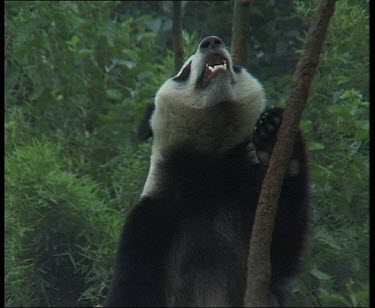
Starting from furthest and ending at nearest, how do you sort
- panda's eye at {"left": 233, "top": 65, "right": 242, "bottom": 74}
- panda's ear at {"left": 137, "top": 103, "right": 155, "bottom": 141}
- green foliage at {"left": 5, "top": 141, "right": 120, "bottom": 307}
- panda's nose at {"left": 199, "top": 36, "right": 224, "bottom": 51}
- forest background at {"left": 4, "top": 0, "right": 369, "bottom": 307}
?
green foliage at {"left": 5, "top": 141, "right": 120, "bottom": 307}, forest background at {"left": 4, "top": 0, "right": 369, "bottom": 307}, panda's ear at {"left": 137, "top": 103, "right": 155, "bottom": 141}, panda's eye at {"left": 233, "top": 65, "right": 242, "bottom": 74}, panda's nose at {"left": 199, "top": 36, "right": 224, "bottom": 51}

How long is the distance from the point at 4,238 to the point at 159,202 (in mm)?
1976

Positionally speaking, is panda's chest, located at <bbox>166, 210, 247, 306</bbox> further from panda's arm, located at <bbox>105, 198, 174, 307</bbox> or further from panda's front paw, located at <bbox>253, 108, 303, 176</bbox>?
panda's front paw, located at <bbox>253, 108, 303, 176</bbox>

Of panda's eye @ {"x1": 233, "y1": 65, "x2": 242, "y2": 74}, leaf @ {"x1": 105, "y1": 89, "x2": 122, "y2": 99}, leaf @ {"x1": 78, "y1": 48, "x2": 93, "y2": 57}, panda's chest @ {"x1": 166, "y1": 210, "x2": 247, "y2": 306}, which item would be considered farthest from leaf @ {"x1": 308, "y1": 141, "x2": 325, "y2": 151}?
leaf @ {"x1": 78, "y1": 48, "x2": 93, "y2": 57}

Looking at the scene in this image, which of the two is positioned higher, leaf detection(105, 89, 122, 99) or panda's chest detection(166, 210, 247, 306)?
panda's chest detection(166, 210, 247, 306)

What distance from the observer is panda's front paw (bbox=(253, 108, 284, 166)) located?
3590 millimetres

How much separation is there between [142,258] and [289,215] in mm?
538

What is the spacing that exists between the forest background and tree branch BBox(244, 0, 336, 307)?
4.48ft

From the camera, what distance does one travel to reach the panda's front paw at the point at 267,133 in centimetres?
359

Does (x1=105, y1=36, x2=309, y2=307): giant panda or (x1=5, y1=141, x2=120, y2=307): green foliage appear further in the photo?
(x1=5, y1=141, x2=120, y2=307): green foliage

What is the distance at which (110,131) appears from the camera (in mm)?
6184

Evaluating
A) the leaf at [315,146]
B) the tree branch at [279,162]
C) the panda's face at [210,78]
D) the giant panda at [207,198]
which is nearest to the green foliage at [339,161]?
the leaf at [315,146]

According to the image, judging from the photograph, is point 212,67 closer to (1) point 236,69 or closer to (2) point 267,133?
(1) point 236,69

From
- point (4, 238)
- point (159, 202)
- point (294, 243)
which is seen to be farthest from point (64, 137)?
point (294, 243)

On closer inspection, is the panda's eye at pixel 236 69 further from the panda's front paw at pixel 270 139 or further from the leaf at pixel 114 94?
the leaf at pixel 114 94
